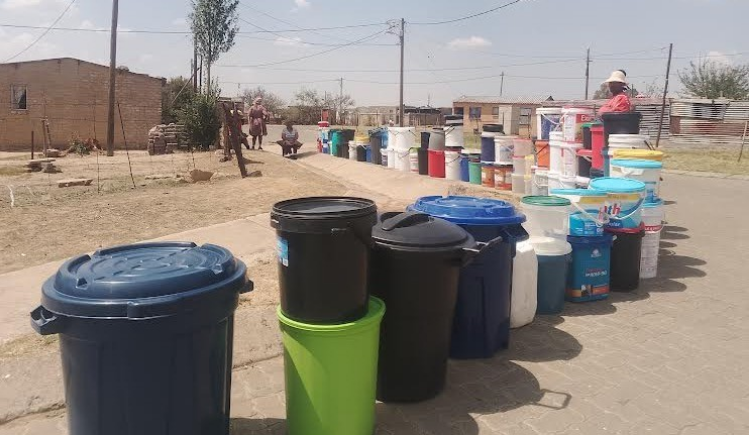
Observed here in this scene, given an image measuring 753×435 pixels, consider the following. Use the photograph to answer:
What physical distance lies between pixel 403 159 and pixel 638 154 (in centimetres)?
836

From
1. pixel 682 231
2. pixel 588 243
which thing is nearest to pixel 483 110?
pixel 682 231

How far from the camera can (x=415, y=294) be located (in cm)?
315

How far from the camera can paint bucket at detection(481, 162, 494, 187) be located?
1136 cm

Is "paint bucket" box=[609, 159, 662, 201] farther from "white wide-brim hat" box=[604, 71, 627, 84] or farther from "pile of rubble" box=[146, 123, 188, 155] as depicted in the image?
"pile of rubble" box=[146, 123, 188, 155]

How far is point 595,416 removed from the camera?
3.29 metres

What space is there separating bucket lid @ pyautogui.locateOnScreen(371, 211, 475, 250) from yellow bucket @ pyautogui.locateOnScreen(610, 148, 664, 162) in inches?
157

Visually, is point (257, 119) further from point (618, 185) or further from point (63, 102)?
point (618, 185)

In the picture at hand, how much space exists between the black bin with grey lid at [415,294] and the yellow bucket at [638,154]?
12.6 ft

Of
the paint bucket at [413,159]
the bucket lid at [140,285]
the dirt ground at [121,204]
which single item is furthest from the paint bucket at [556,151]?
the bucket lid at [140,285]

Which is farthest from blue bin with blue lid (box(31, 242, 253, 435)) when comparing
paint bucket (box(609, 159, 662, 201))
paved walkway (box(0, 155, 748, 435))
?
paint bucket (box(609, 159, 662, 201))

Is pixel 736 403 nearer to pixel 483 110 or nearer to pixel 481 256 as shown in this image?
pixel 481 256

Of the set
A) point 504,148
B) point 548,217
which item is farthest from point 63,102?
point 548,217

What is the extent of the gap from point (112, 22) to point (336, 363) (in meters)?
24.6

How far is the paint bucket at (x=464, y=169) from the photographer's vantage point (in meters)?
12.4
